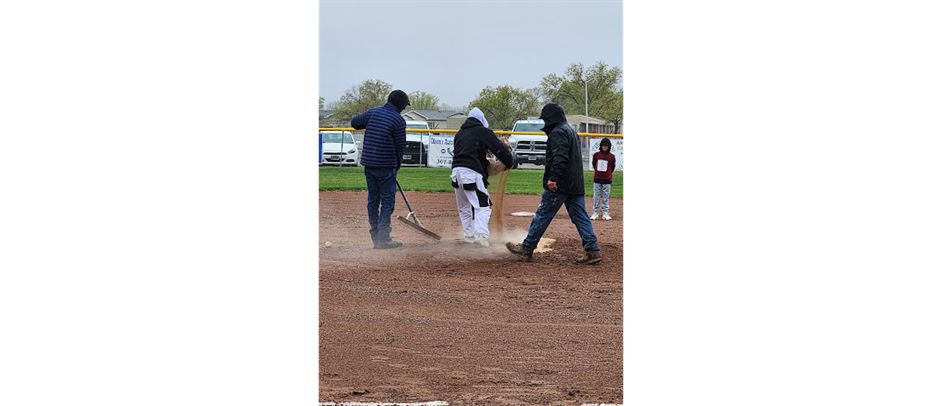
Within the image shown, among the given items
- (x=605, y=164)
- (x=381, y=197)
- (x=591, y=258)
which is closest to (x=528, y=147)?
(x=605, y=164)

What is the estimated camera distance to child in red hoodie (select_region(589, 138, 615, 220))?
483 inches

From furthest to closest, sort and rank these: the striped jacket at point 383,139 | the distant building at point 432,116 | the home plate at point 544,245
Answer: the distant building at point 432,116 → the home plate at point 544,245 → the striped jacket at point 383,139

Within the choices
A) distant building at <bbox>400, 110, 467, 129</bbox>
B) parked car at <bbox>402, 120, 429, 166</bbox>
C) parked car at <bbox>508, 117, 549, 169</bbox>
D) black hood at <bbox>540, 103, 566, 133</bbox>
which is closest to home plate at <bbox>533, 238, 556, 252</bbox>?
black hood at <bbox>540, 103, 566, 133</bbox>

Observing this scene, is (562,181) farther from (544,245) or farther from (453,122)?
(453,122)

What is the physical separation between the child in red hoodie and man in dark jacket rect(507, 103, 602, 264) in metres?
3.82

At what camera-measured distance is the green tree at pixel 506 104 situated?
53.5 m

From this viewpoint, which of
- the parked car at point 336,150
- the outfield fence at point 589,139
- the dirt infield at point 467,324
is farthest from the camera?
the parked car at point 336,150

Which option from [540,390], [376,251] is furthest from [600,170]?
[540,390]

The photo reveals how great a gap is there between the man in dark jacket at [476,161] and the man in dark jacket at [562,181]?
993 millimetres

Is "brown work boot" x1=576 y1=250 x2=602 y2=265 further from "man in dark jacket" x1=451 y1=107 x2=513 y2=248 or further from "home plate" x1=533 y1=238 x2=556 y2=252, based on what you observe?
"man in dark jacket" x1=451 y1=107 x2=513 y2=248

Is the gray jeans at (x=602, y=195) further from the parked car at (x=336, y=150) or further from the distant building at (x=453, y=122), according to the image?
the distant building at (x=453, y=122)

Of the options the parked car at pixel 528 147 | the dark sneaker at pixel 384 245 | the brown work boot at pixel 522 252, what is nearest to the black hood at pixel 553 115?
the brown work boot at pixel 522 252

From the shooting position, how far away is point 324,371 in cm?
452

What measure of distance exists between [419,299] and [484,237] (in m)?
2.97
